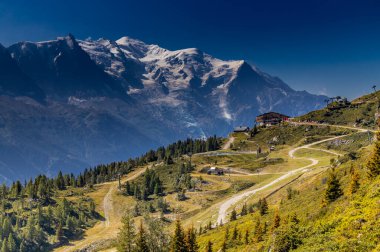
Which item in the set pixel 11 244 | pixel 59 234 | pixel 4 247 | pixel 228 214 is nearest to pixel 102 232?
pixel 59 234

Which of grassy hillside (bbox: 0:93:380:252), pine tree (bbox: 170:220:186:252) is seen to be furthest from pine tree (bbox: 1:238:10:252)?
pine tree (bbox: 170:220:186:252)

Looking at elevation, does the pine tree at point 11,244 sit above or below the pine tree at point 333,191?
below

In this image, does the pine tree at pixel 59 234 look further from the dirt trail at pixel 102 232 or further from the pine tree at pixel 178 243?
the pine tree at pixel 178 243

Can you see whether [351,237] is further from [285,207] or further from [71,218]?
[71,218]

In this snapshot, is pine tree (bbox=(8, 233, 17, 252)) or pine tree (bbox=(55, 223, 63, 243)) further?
pine tree (bbox=(55, 223, 63, 243))

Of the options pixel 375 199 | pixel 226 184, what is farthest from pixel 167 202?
pixel 375 199

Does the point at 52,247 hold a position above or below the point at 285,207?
below

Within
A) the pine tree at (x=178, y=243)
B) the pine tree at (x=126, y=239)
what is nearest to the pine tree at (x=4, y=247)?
the pine tree at (x=126, y=239)

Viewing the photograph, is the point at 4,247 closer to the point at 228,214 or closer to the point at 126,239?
the point at 228,214

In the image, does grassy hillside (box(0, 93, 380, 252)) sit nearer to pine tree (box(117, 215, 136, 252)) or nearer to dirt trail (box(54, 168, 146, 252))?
pine tree (box(117, 215, 136, 252))

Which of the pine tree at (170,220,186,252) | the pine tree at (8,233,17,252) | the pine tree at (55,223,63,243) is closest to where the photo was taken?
the pine tree at (170,220,186,252)

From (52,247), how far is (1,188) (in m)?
70.7

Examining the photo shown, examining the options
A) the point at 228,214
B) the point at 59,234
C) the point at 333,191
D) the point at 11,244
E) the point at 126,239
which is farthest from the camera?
the point at 59,234

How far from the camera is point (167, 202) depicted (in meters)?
181
